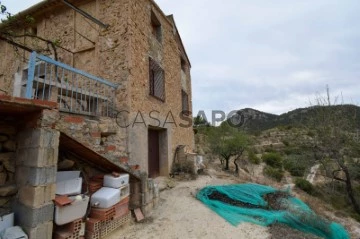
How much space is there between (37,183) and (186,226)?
256cm

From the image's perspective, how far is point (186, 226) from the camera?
396 cm

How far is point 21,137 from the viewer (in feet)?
9.86

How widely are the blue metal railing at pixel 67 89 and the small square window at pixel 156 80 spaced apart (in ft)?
6.06

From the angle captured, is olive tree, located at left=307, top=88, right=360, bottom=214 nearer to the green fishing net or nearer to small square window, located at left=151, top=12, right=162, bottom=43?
the green fishing net

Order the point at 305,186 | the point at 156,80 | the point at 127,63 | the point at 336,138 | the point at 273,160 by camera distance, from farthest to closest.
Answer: the point at 273,160 → the point at 305,186 → the point at 336,138 → the point at 156,80 → the point at 127,63

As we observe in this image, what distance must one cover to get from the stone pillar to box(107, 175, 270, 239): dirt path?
3.83ft

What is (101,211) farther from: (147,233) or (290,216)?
(290,216)

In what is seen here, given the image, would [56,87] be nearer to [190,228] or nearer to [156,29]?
[190,228]

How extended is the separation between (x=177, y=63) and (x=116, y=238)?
8085 mm

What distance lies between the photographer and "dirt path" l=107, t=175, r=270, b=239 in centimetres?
365

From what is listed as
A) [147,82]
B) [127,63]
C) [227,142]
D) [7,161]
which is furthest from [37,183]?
[227,142]

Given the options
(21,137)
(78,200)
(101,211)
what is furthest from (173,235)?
(21,137)

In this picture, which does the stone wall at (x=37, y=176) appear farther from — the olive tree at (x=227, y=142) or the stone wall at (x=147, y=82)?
the olive tree at (x=227, y=142)

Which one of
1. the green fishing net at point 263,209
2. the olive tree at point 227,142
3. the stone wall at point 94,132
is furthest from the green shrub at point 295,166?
the stone wall at point 94,132
